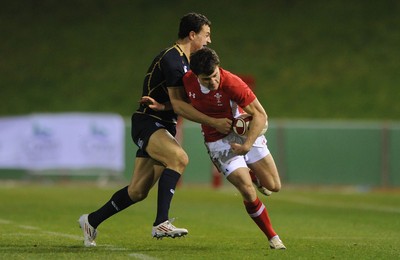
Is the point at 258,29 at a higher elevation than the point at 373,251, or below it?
higher

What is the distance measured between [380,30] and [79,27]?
429 inches

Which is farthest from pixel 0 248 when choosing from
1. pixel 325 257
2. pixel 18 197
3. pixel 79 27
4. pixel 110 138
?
pixel 79 27

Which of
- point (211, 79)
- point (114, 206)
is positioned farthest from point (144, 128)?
point (211, 79)

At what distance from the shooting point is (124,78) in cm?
3900

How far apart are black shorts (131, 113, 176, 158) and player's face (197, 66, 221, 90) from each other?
0.74 metres

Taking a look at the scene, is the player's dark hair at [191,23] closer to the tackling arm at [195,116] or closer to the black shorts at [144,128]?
the tackling arm at [195,116]

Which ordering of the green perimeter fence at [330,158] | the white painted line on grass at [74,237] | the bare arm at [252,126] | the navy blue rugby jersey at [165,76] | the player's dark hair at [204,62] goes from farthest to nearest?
the green perimeter fence at [330,158]
the navy blue rugby jersey at [165,76]
the bare arm at [252,126]
the player's dark hair at [204,62]
the white painted line on grass at [74,237]

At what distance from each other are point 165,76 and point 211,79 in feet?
2.05

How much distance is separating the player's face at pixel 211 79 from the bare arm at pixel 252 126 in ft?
1.19

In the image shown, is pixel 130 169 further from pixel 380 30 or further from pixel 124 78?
pixel 380 30

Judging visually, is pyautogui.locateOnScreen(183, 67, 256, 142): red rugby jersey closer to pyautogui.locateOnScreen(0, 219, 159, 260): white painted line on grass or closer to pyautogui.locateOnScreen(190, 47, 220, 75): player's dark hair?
pyautogui.locateOnScreen(190, 47, 220, 75): player's dark hair

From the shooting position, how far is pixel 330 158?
2853 centimetres

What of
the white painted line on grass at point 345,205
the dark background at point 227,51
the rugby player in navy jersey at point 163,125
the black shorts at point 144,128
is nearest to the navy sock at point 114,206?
the rugby player in navy jersey at point 163,125

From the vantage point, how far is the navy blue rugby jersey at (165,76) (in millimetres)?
10945
